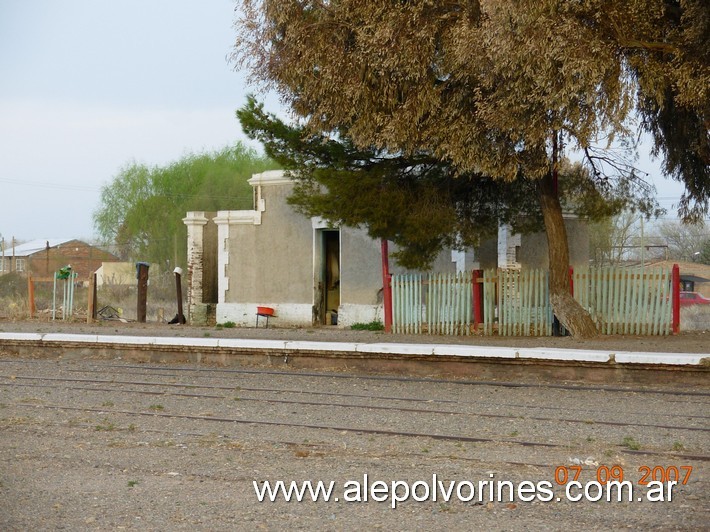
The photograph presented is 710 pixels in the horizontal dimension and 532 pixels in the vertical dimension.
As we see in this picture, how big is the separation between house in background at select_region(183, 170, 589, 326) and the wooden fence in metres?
2.08

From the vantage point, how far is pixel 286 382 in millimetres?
13281

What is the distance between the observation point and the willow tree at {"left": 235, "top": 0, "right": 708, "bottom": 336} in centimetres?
1366

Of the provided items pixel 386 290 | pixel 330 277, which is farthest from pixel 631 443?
pixel 330 277

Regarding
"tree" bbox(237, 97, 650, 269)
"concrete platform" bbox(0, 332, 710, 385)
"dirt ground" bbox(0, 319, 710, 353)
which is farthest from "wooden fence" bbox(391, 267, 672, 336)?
"concrete platform" bbox(0, 332, 710, 385)

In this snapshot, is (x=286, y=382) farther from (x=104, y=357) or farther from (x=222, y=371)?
(x=104, y=357)

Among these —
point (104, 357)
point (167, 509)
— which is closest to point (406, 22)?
point (104, 357)

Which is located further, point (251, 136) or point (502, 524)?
point (251, 136)

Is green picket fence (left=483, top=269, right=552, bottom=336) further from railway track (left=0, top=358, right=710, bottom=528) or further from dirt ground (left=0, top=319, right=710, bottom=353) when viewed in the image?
railway track (left=0, top=358, right=710, bottom=528)

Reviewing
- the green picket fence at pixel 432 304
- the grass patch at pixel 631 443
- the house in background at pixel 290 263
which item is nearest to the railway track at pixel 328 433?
the grass patch at pixel 631 443

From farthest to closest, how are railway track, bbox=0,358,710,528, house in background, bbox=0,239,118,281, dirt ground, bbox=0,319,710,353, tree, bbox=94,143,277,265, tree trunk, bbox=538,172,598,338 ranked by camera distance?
house in background, bbox=0,239,118,281, tree, bbox=94,143,277,265, tree trunk, bbox=538,172,598,338, dirt ground, bbox=0,319,710,353, railway track, bbox=0,358,710,528

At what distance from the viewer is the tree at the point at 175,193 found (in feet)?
178

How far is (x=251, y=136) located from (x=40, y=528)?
14994mm

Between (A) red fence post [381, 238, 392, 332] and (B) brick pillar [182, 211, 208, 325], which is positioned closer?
(A) red fence post [381, 238, 392, 332]

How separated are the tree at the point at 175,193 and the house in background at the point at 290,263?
1058 inches
